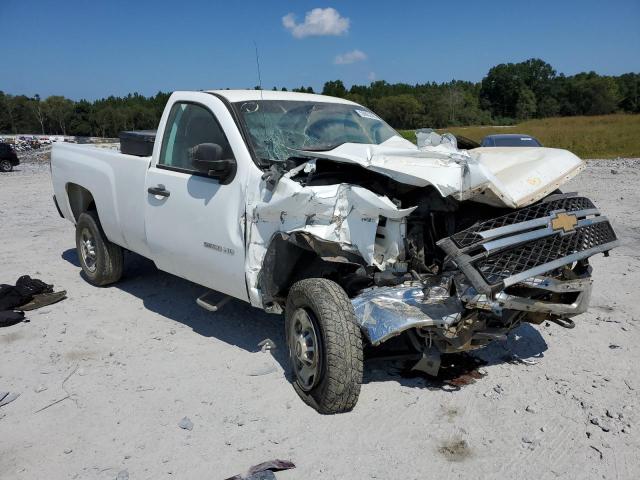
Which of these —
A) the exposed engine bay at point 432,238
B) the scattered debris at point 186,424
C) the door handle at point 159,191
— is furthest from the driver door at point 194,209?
the scattered debris at point 186,424

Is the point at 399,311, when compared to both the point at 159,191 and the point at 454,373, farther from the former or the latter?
the point at 159,191

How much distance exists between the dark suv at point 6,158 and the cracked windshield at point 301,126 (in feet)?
73.6

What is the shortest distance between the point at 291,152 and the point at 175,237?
4.05ft

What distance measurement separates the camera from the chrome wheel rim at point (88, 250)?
247 inches

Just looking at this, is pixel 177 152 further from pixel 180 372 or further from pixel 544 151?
pixel 544 151

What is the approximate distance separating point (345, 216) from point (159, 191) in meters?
2.00

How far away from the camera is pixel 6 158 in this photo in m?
23.2

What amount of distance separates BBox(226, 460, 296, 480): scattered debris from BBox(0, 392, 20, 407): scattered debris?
76.2 inches

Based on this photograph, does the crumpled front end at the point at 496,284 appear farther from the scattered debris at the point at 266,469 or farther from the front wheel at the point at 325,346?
the scattered debris at the point at 266,469

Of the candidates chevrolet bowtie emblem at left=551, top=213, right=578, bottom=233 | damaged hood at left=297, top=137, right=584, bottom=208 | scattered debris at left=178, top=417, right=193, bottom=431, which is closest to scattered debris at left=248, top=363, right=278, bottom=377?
scattered debris at left=178, top=417, right=193, bottom=431

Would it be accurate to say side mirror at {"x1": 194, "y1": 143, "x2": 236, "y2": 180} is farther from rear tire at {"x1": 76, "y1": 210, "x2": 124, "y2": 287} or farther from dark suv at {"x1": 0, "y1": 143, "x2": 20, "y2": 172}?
dark suv at {"x1": 0, "y1": 143, "x2": 20, "y2": 172}

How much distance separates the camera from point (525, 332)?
15.3 ft

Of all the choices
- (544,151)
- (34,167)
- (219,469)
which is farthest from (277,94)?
(34,167)

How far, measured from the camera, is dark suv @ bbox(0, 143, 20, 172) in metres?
23.1
